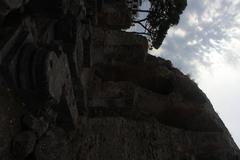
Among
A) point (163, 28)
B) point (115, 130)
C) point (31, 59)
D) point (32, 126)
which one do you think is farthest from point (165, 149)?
point (163, 28)

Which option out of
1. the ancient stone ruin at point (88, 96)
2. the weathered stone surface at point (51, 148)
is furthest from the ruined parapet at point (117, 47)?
the weathered stone surface at point (51, 148)

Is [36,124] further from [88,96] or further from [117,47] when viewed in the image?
[117,47]

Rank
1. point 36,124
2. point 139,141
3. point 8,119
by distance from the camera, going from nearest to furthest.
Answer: point 8,119
point 36,124
point 139,141

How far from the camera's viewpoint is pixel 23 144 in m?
7.59

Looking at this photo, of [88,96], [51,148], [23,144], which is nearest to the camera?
[23,144]

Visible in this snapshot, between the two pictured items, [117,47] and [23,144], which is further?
[117,47]

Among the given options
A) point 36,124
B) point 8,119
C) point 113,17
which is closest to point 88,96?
point 36,124

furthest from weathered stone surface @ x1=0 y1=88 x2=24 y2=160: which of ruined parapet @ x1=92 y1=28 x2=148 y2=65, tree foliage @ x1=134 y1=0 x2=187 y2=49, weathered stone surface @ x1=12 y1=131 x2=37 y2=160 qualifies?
tree foliage @ x1=134 y1=0 x2=187 y2=49

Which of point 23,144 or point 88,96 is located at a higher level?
point 23,144

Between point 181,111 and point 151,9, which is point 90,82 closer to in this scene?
point 181,111

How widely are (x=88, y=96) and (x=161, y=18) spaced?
56.6ft

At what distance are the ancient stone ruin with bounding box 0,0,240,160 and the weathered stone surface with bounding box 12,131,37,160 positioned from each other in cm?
2

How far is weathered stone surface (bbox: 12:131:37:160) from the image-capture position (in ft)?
24.5

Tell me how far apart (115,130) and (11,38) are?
5703 millimetres
